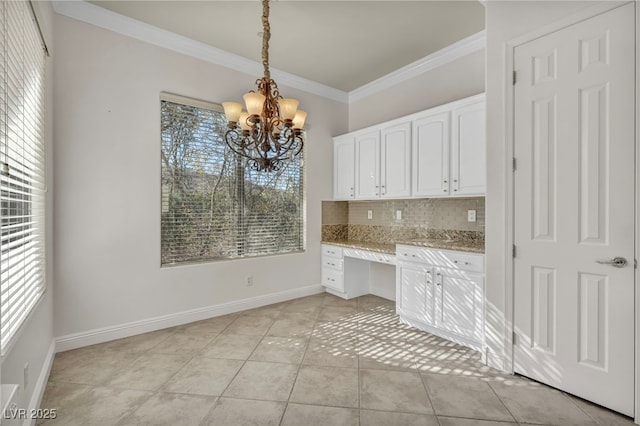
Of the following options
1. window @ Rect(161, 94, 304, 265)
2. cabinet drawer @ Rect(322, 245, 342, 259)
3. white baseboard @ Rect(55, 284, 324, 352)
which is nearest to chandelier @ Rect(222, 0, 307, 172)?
window @ Rect(161, 94, 304, 265)

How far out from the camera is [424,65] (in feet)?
12.4

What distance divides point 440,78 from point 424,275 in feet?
7.52

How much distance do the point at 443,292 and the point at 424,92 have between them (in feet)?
7.87

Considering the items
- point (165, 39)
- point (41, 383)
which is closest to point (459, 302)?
point (41, 383)

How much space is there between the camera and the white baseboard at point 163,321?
9.08 ft

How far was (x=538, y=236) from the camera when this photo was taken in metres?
2.25

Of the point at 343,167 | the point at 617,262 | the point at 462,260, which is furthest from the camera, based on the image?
the point at 343,167

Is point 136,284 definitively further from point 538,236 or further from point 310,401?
point 538,236

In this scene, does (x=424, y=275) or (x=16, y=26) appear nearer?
(x=16, y=26)

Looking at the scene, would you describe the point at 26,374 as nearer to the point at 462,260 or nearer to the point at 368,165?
the point at 462,260

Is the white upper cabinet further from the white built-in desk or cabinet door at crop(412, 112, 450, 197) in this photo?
the white built-in desk

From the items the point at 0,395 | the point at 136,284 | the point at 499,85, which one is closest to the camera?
the point at 0,395

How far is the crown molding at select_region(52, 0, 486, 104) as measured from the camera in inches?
110

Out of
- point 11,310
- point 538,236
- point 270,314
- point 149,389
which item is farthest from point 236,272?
point 538,236
